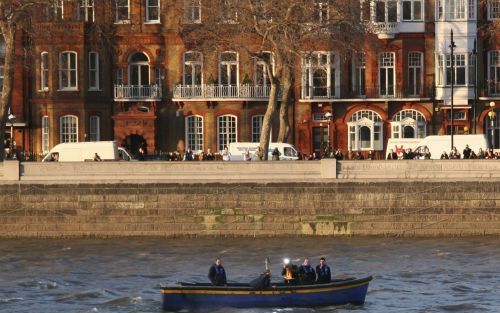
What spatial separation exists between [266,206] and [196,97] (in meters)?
22.5

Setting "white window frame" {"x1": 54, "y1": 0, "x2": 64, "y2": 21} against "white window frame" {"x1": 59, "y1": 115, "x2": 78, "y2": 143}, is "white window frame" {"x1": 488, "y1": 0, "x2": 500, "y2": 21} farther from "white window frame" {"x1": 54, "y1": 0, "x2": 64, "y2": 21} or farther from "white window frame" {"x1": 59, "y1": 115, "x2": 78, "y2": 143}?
"white window frame" {"x1": 59, "y1": 115, "x2": 78, "y2": 143}

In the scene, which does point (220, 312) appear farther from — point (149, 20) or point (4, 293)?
point (149, 20)

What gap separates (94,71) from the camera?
85500 millimetres

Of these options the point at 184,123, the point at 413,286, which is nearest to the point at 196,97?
the point at 184,123

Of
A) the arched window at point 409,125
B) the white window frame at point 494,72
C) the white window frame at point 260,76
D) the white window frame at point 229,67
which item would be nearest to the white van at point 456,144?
the arched window at point 409,125

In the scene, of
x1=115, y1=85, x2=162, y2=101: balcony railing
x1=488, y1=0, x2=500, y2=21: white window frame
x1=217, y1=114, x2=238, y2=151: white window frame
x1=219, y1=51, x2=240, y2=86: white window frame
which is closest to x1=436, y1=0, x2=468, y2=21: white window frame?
x1=488, y1=0, x2=500, y2=21: white window frame

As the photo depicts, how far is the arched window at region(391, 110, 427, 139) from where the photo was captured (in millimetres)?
85062

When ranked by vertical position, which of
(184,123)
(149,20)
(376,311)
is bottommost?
(376,311)

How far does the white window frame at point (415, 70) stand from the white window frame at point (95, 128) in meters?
17.1

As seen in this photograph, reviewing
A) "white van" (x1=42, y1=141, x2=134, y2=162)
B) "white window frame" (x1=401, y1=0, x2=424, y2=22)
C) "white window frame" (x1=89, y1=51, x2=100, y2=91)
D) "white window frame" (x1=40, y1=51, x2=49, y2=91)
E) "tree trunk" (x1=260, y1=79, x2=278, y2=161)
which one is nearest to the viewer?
"tree trunk" (x1=260, y1=79, x2=278, y2=161)

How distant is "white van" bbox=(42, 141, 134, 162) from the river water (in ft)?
37.0

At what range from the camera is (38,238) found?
2527 inches

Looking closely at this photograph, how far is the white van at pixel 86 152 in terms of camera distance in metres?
74.4

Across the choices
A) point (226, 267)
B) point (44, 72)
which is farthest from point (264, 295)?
point (44, 72)
